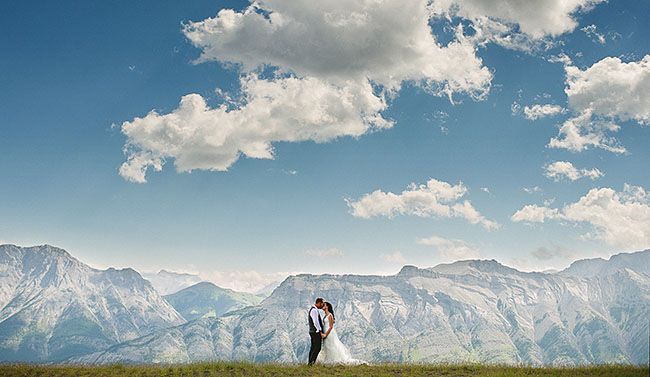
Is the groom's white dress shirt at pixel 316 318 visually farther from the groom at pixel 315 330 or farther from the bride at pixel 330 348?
the bride at pixel 330 348

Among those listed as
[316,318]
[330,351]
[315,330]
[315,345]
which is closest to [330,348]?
[330,351]

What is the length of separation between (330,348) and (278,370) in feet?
16.3

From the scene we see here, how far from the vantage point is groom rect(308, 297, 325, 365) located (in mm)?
28641

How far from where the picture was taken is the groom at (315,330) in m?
28.6

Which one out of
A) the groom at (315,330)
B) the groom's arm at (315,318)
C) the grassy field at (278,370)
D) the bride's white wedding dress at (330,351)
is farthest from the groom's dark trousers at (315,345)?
the grassy field at (278,370)

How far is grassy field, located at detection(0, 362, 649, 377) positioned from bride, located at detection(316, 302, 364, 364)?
272 centimetres

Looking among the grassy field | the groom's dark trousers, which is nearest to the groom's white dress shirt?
the groom's dark trousers

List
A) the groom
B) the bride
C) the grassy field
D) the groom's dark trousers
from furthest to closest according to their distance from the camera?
the bride < the groom < the groom's dark trousers < the grassy field

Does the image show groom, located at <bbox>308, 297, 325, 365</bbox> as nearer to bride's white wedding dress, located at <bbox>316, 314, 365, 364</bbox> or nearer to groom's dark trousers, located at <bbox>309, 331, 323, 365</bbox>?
groom's dark trousers, located at <bbox>309, 331, 323, 365</bbox>

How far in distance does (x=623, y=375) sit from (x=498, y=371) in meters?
4.98

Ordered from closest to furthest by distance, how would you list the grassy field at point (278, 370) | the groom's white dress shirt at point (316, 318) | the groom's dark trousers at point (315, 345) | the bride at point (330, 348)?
the grassy field at point (278, 370) → the groom's dark trousers at point (315, 345) → the groom's white dress shirt at point (316, 318) → the bride at point (330, 348)

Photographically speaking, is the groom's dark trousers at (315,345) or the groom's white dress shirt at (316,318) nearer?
the groom's dark trousers at (315,345)

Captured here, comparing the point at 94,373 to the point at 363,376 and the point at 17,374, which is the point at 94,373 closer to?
the point at 17,374

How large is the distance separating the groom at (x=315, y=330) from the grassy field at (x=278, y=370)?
1.60 metres
